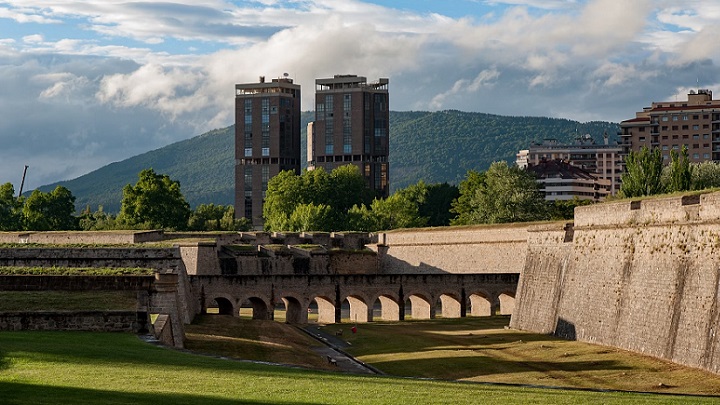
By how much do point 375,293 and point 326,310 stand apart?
4.05m

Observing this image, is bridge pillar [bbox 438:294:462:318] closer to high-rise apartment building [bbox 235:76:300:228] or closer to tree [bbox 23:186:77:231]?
tree [bbox 23:186:77:231]

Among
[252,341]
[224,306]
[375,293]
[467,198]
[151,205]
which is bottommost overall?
[224,306]

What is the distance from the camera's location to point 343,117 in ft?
601

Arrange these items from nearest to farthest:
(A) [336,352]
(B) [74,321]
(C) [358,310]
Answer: (B) [74,321]
(A) [336,352]
(C) [358,310]

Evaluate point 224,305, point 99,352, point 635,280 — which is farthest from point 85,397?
point 224,305

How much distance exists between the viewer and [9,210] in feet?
441

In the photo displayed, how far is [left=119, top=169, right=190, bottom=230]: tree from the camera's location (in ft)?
424

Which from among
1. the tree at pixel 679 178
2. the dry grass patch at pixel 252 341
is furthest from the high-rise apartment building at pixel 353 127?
the dry grass patch at pixel 252 341

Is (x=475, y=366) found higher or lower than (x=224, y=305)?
lower

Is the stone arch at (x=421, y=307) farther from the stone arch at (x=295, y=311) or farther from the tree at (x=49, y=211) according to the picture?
the tree at (x=49, y=211)

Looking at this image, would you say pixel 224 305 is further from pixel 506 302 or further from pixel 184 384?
pixel 184 384

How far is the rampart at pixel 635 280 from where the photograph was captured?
47884 mm

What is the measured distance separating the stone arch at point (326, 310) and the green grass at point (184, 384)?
56526mm

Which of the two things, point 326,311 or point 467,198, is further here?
point 467,198
